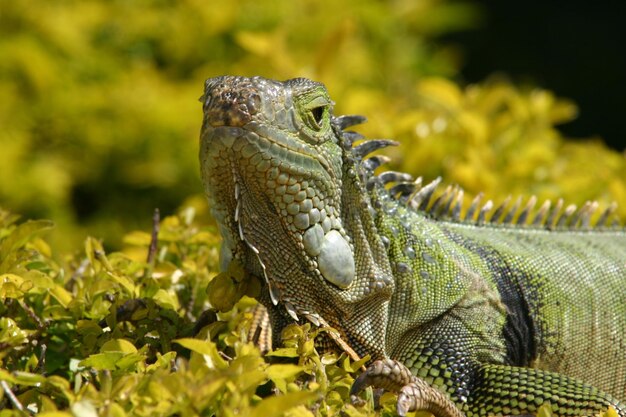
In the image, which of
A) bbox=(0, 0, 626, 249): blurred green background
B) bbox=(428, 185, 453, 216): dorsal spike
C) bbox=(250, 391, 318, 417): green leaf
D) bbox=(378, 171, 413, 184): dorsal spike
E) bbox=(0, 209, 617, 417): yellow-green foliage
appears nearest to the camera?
bbox=(250, 391, 318, 417): green leaf

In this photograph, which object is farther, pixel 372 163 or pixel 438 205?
pixel 438 205

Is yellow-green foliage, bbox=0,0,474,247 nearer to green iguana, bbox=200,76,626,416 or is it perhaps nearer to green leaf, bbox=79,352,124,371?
green iguana, bbox=200,76,626,416

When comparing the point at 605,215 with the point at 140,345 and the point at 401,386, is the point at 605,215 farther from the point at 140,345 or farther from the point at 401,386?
the point at 140,345

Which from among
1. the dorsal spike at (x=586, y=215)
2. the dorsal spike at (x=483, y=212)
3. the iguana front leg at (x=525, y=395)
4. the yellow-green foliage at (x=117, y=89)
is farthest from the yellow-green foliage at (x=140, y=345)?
the yellow-green foliage at (x=117, y=89)

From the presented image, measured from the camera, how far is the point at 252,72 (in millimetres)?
Answer: 6242

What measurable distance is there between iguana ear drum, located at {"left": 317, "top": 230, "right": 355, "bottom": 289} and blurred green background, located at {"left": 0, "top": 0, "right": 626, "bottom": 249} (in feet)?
7.07

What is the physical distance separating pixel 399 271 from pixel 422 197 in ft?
1.41

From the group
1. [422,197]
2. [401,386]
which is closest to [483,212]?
[422,197]

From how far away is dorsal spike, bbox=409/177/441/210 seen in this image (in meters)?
3.34

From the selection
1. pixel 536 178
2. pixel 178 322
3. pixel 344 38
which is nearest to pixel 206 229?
pixel 178 322

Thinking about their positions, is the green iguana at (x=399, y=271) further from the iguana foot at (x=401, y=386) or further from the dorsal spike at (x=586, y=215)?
the dorsal spike at (x=586, y=215)

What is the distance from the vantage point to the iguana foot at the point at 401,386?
246 centimetres

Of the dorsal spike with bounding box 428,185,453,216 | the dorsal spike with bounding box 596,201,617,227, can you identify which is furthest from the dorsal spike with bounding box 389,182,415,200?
the dorsal spike with bounding box 596,201,617,227

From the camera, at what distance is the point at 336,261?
2861mm
